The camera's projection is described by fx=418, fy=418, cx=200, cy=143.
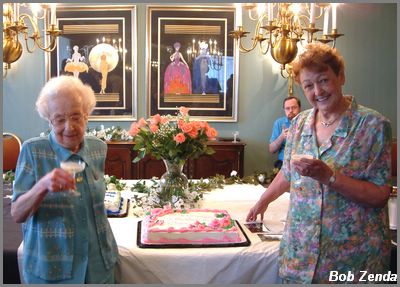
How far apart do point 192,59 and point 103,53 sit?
112 centimetres

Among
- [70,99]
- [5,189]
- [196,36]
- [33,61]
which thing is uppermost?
[196,36]

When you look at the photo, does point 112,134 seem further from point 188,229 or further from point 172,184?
point 188,229

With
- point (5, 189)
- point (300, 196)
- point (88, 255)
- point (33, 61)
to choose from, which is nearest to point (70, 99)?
point (88, 255)

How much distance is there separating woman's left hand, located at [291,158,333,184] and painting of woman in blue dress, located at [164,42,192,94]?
391 centimetres

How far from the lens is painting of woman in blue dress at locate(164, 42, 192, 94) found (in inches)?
206

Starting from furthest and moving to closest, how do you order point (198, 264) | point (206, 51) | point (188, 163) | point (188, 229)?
point (206, 51) → point (188, 163) → point (188, 229) → point (198, 264)

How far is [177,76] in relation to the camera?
17.2 ft

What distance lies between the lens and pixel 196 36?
5215 mm

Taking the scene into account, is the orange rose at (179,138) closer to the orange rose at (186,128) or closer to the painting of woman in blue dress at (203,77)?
the orange rose at (186,128)

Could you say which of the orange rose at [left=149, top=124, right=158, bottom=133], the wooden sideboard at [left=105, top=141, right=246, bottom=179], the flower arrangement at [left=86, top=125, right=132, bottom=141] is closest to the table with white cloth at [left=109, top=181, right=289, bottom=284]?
the orange rose at [left=149, top=124, right=158, bottom=133]

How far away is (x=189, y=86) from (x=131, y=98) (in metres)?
0.75

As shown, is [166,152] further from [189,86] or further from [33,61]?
[33,61]

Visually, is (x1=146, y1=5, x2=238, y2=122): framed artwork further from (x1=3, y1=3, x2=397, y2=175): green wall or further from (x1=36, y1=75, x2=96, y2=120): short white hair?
(x1=36, y1=75, x2=96, y2=120): short white hair

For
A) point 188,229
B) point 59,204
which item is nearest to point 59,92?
point 59,204
